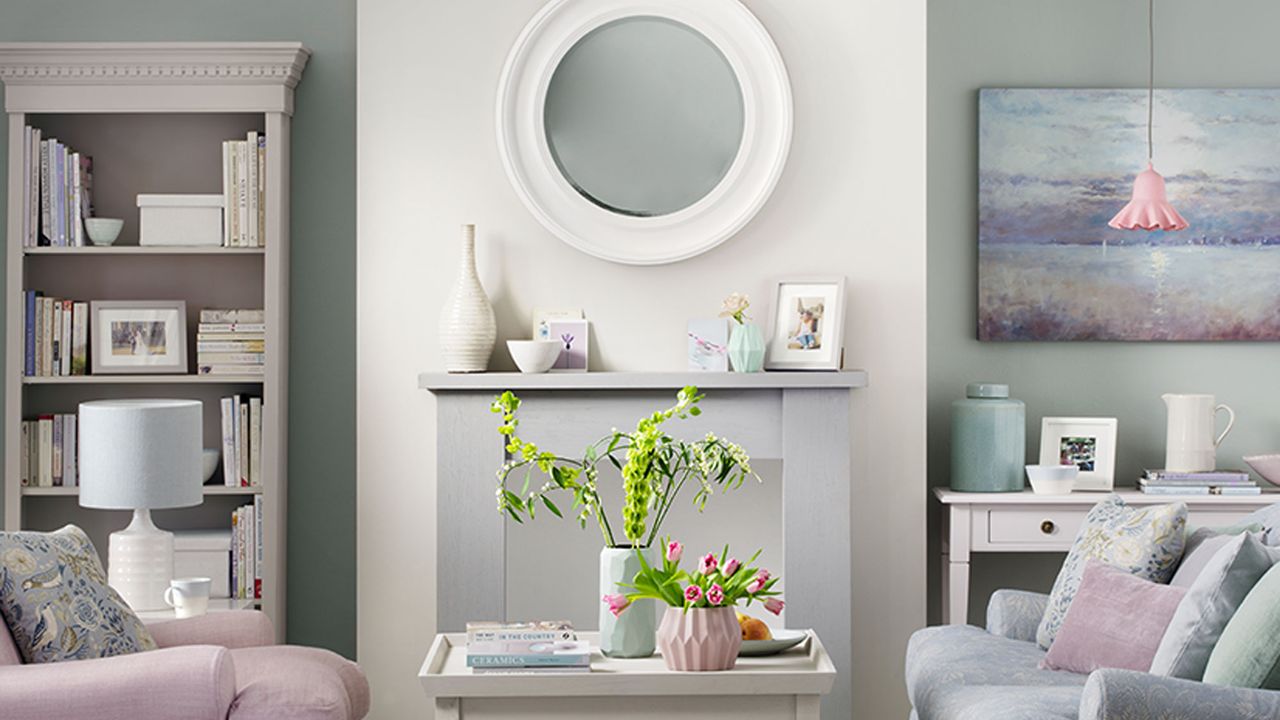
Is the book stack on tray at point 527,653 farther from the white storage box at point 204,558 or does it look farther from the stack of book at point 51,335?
the stack of book at point 51,335

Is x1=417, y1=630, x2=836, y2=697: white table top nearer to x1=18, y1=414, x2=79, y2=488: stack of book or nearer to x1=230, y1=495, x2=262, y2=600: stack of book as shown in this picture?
x1=230, y1=495, x2=262, y2=600: stack of book

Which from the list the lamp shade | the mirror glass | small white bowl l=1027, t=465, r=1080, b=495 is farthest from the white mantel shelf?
the lamp shade

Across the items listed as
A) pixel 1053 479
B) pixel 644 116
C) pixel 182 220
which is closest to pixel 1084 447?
pixel 1053 479

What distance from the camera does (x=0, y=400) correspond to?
4445 mm

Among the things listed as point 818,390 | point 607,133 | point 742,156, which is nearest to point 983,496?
point 818,390

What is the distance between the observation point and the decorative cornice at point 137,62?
13.5 ft

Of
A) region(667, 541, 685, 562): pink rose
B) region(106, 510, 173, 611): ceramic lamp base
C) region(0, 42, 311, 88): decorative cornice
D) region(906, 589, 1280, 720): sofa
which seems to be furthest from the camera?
region(0, 42, 311, 88): decorative cornice

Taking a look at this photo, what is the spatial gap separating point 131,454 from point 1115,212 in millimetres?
3068

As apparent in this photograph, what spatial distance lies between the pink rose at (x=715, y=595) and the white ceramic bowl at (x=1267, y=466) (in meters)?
2.25

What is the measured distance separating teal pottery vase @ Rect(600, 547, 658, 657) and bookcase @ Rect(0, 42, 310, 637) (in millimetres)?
1704

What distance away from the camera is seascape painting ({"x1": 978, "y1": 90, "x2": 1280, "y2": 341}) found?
4.38 m

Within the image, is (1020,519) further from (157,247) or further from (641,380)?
(157,247)

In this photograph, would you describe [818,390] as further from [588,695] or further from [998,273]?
[588,695]

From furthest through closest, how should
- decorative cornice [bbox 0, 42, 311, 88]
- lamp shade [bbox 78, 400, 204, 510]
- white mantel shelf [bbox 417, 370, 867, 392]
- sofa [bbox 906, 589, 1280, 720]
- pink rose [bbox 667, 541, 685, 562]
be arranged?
decorative cornice [bbox 0, 42, 311, 88]
white mantel shelf [bbox 417, 370, 867, 392]
lamp shade [bbox 78, 400, 204, 510]
pink rose [bbox 667, 541, 685, 562]
sofa [bbox 906, 589, 1280, 720]
